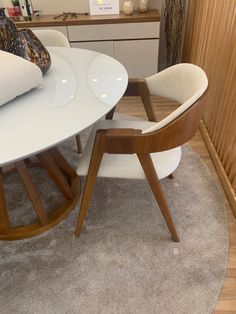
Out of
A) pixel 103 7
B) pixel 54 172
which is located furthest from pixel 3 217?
pixel 103 7

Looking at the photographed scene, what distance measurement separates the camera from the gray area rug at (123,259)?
3.77 ft

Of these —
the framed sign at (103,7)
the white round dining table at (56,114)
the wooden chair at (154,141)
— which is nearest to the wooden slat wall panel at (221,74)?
the wooden chair at (154,141)

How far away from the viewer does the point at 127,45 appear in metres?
2.55

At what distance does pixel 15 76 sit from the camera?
0.99m

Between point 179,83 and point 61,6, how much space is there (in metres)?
2.10

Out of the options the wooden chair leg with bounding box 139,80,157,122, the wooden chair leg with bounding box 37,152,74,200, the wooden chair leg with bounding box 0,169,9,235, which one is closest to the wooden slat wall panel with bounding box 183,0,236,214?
the wooden chair leg with bounding box 139,80,157,122

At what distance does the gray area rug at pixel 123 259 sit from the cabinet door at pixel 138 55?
1496 millimetres

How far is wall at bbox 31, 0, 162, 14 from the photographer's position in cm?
273

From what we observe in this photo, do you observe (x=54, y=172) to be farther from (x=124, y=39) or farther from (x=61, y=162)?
(x=124, y=39)

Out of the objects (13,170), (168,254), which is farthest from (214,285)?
(13,170)

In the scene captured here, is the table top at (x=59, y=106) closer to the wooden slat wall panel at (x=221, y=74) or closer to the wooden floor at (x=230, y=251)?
the wooden slat wall panel at (x=221, y=74)

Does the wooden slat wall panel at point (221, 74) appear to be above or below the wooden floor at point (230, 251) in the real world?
above

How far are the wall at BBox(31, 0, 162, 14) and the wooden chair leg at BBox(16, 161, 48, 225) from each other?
2226 mm

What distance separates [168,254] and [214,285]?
0.25 m
